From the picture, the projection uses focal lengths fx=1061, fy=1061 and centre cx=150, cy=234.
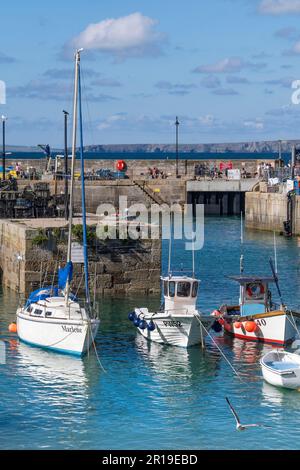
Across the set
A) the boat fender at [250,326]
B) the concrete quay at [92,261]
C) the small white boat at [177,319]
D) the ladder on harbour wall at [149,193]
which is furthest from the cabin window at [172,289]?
the ladder on harbour wall at [149,193]

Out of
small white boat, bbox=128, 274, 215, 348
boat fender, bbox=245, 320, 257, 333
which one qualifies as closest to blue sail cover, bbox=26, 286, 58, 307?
small white boat, bbox=128, 274, 215, 348

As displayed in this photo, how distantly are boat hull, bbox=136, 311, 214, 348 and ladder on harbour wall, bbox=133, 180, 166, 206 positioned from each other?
184ft

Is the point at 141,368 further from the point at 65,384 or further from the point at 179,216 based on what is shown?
the point at 179,216

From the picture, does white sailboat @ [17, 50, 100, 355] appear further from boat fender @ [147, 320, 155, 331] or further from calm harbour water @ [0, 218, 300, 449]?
boat fender @ [147, 320, 155, 331]

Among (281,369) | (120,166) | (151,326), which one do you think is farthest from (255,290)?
(120,166)

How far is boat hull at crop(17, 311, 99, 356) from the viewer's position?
35094 millimetres

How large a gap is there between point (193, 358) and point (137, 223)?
40.2 feet

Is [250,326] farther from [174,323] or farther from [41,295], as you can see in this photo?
[41,295]

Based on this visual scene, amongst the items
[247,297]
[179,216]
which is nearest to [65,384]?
[247,297]

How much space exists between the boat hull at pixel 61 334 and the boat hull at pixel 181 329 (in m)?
2.60

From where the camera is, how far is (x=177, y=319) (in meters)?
36.5

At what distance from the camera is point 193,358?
35438 mm

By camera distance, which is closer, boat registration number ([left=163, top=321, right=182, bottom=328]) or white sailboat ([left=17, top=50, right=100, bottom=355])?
white sailboat ([left=17, top=50, right=100, bottom=355])
